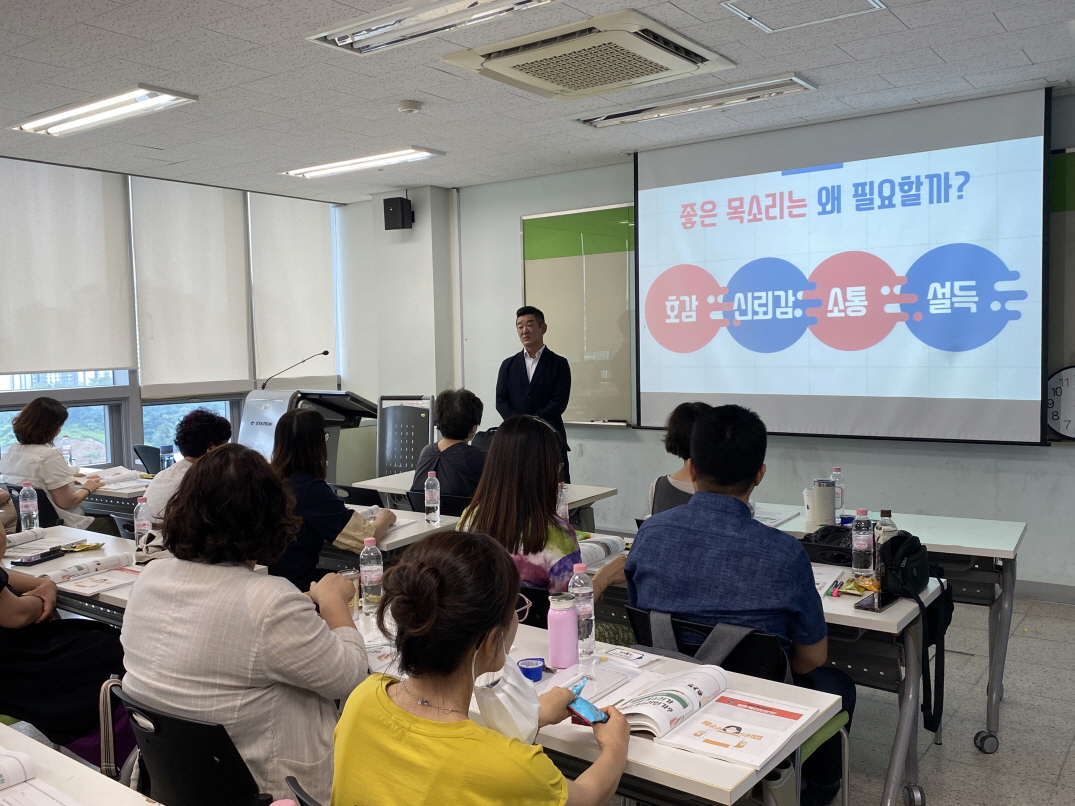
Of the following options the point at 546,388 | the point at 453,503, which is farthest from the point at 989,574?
the point at 546,388

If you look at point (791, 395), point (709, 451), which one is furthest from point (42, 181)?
point (709, 451)

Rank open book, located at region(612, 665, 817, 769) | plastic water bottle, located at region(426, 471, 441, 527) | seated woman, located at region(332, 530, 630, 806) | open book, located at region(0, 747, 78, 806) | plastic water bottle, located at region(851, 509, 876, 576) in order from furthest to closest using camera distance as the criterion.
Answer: plastic water bottle, located at region(426, 471, 441, 527), plastic water bottle, located at region(851, 509, 876, 576), open book, located at region(612, 665, 817, 769), open book, located at region(0, 747, 78, 806), seated woman, located at region(332, 530, 630, 806)

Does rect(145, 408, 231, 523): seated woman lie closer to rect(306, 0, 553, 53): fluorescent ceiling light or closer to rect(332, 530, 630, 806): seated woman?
rect(306, 0, 553, 53): fluorescent ceiling light

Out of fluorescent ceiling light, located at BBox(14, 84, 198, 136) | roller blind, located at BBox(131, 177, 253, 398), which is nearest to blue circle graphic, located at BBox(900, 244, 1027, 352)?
fluorescent ceiling light, located at BBox(14, 84, 198, 136)

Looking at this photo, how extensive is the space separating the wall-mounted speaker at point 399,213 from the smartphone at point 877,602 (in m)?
5.61

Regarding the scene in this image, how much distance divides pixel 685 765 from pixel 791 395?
4.34 meters

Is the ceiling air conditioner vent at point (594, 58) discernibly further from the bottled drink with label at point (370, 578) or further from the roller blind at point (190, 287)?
the roller blind at point (190, 287)

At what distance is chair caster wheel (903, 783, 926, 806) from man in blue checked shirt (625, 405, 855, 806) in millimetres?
570

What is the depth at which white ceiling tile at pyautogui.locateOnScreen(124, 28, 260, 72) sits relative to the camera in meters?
3.62

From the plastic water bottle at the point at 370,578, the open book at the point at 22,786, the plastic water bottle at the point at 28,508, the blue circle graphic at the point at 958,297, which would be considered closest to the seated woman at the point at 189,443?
the plastic water bottle at the point at 28,508

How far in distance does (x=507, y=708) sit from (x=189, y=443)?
105 inches

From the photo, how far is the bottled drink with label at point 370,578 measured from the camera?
8.66 feet

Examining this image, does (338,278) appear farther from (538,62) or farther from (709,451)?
(709,451)

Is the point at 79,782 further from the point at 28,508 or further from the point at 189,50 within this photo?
the point at 189,50
